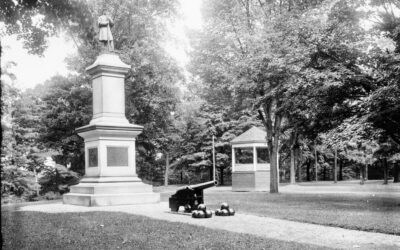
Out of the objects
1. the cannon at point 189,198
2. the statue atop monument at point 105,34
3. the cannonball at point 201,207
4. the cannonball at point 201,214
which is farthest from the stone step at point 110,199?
the statue atop monument at point 105,34

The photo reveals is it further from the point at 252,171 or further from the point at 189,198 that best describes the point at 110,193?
the point at 252,171

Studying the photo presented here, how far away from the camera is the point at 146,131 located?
98.7 feet

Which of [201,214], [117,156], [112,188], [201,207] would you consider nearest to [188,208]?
[201,207]

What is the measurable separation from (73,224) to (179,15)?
21.8 metres

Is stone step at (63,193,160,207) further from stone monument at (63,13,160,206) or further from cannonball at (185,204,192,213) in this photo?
cannonball at (185,204,192,213)

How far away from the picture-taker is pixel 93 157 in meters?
15.4

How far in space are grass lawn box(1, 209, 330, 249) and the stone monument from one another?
14.2ft

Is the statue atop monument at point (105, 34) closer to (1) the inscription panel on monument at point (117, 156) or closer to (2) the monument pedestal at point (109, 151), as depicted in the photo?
(2) the monument pedestal at point (109, 151)

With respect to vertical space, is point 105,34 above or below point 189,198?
above

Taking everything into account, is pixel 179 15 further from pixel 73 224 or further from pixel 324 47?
pixel 73 224

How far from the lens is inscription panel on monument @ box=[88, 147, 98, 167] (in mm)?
15130

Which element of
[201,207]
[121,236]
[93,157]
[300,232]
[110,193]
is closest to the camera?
[121,236]

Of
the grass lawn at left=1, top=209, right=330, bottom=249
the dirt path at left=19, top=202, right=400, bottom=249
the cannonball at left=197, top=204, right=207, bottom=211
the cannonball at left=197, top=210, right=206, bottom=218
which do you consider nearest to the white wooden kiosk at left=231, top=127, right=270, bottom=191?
the dirt path at left=19, top=202, right=400, bottom=249

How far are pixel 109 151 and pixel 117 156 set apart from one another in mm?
329
